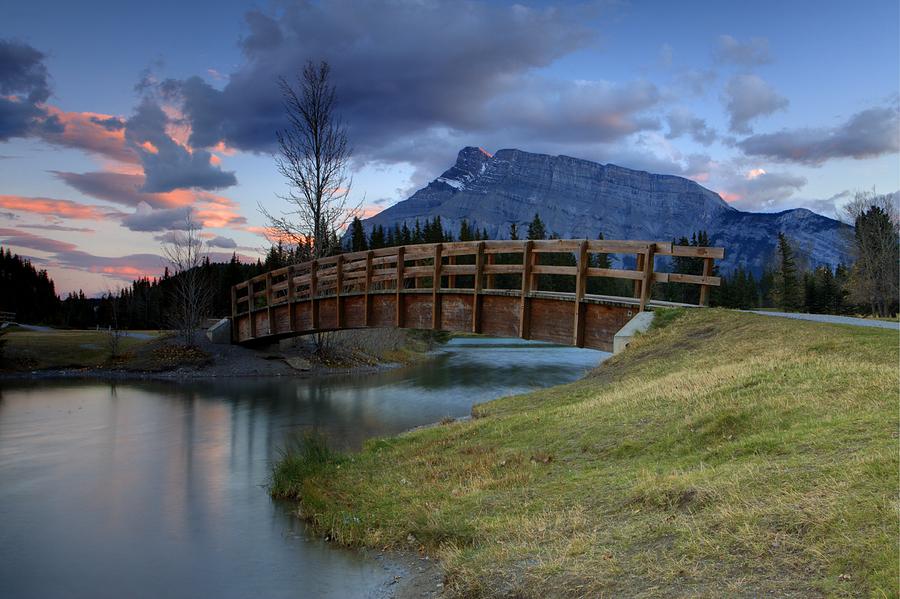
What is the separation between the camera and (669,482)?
738 cm

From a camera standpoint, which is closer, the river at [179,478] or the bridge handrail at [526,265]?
the river at [179,478]

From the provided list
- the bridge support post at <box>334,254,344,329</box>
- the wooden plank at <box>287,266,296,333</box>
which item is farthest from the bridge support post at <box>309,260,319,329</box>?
the bridge support post at <box>334,254,344,329</box>

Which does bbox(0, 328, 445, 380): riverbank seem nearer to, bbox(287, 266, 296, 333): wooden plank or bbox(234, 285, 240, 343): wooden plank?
bbox(234, 285, 240, 343): wooden plank

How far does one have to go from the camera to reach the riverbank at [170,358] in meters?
34.1

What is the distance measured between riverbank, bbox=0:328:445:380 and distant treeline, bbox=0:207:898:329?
5928mm

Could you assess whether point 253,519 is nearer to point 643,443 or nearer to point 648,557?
point 643,443

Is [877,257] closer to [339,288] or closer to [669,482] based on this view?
[339,288]

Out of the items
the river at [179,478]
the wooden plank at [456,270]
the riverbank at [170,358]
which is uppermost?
the wooden plank at [456,270]

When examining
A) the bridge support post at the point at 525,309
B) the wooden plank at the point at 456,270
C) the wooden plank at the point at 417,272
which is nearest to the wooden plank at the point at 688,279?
the bridge support post at the point at 525,309

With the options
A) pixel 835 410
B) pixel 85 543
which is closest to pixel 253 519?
pixel 85 543

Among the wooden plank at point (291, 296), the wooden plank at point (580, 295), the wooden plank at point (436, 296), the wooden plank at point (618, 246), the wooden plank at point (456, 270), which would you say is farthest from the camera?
the wooden plank at point (291, 296)

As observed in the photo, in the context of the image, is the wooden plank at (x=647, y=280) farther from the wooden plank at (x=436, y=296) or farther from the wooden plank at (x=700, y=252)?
the wooden plank at (x=436, y=296)

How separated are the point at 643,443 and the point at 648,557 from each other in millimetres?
3637

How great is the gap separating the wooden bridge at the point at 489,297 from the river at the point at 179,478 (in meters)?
3.33
